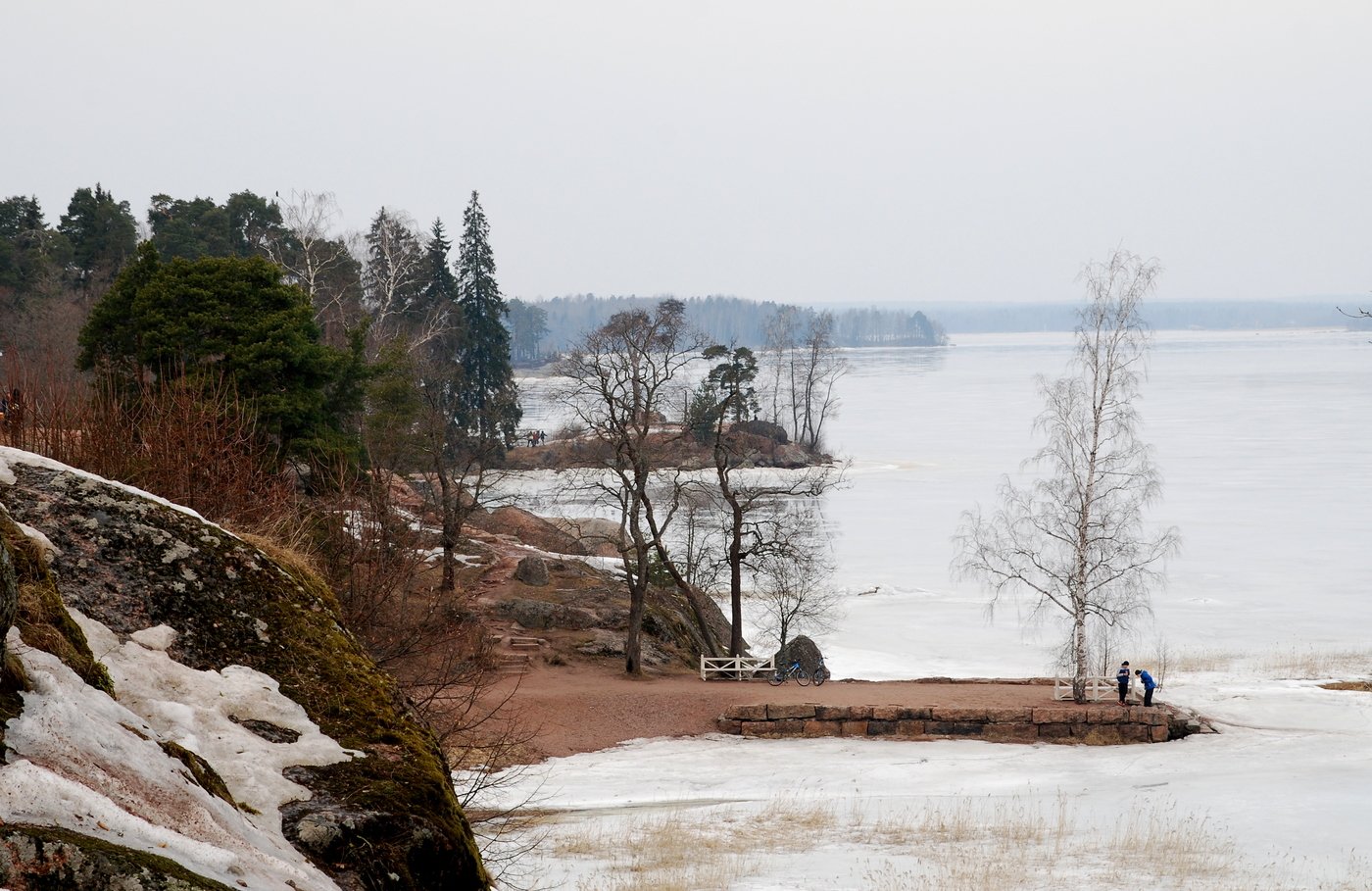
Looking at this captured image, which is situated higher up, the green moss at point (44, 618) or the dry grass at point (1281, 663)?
the green moss at point (44, 618)

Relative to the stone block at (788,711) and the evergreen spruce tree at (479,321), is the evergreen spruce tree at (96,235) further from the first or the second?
the stone block at (788,711)

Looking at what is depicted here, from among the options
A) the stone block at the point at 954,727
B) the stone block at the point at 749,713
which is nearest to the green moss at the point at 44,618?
the stone block at the point at 749,713

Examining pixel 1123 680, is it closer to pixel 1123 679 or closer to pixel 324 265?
pixel 1123 679

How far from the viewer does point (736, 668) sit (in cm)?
2838

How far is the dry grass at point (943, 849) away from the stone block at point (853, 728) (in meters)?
5.84

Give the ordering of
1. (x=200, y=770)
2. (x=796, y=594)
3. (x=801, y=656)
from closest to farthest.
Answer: (x=200, y=770) < (x=801, y=656) < (x=796, y=594)

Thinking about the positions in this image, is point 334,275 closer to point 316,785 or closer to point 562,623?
point 562,623

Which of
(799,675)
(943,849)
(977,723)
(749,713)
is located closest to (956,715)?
(977,723)

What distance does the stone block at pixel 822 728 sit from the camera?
2461 centimetres

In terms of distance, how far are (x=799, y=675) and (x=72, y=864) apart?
26.1 meters

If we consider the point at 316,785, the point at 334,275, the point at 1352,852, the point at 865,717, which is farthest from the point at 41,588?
the point at 334,275

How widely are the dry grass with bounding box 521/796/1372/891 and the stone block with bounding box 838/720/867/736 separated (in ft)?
19.1

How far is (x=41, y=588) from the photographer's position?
473 cm

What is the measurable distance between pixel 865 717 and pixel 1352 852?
10215 mm
